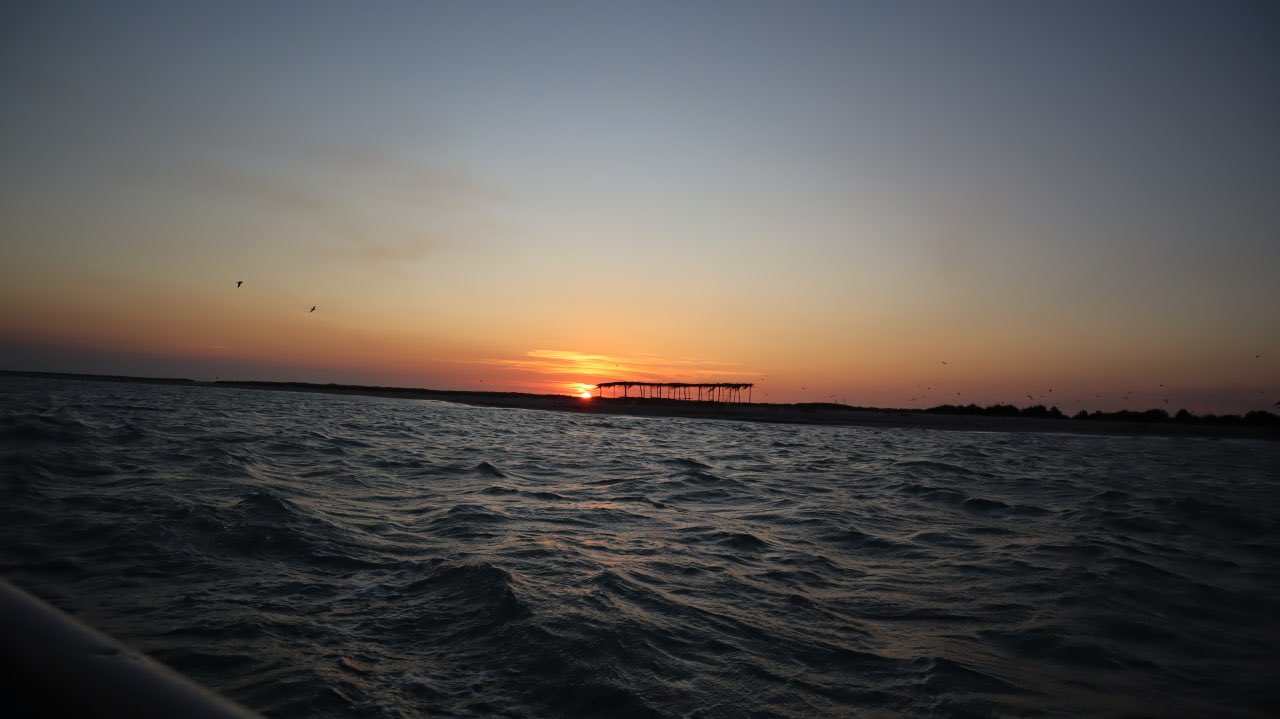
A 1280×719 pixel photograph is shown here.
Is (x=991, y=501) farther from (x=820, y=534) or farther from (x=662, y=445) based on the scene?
(x=662, y=445)

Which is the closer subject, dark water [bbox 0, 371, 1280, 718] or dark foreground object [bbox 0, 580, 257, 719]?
dark foreground object [bbox 0, 580, 257, 719]

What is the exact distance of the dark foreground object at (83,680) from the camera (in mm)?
1305

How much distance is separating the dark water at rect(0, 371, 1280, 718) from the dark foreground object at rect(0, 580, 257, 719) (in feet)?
11.7

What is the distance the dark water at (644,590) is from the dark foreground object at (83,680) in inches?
140

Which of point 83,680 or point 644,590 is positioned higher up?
point 83,680

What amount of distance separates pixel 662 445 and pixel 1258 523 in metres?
21.9

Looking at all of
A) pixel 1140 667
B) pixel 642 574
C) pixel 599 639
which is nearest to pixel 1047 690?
pixel 1140 667

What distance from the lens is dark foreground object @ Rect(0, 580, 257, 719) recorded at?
4.28 ft

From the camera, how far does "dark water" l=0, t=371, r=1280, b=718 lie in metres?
5.20

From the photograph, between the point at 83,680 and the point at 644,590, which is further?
the point at 644,590

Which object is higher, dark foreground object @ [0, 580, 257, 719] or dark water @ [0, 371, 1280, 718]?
dark foreground object @ [0, 580, 257, 719]

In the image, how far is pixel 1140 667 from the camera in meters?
5.89

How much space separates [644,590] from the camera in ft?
24.7

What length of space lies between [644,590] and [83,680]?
660 centimetres
